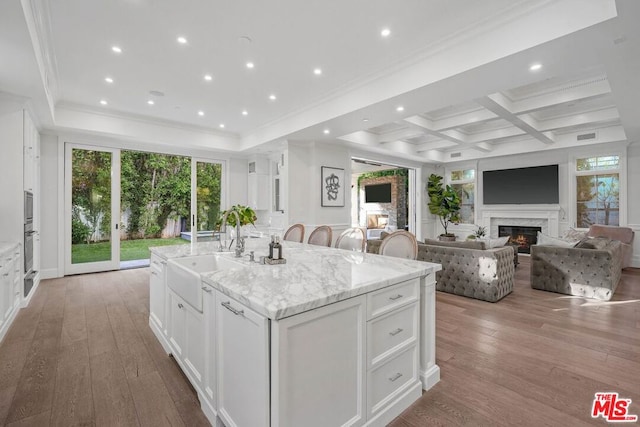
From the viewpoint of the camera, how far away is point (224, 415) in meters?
1.59

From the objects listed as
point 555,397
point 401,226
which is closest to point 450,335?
point 555,397

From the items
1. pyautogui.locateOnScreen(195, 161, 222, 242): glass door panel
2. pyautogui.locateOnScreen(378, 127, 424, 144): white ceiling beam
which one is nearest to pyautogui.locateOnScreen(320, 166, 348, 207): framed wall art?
pyautogui.locateOnScreen(378, 127, 424, 144): white ceiling beam

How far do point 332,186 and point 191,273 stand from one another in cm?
480

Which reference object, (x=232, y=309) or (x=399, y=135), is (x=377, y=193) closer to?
(x=399, y=135)

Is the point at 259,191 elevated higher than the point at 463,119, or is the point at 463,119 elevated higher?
the point at 463,119

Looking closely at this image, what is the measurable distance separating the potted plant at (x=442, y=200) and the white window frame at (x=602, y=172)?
8.85ft

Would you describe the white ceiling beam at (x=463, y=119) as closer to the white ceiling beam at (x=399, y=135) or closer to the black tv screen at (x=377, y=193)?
the white ceiling beam at (x=399, y=135)

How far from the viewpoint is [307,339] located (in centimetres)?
131

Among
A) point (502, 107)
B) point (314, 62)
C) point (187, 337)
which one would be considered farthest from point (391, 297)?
point (502, 107)

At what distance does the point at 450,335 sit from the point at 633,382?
1240 millimetres

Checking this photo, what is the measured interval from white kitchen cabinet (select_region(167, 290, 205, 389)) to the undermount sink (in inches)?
3.0

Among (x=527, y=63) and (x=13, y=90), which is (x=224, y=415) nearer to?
(x=527, y=63)

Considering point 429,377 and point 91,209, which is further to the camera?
point 91,209

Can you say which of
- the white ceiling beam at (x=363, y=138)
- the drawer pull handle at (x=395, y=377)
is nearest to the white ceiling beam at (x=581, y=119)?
the white ceiling beam at (x=363, y=138)
